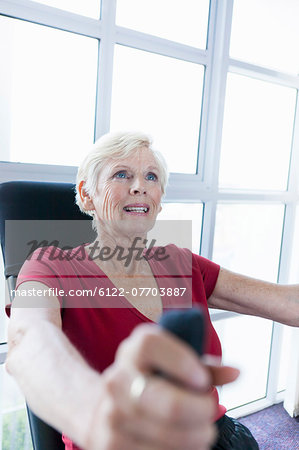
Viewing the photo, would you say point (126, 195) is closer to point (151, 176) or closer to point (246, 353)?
point (151, 176)

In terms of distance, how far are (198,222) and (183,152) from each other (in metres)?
0.40

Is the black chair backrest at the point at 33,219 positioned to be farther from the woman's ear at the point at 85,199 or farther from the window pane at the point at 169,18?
the window pane at the point at 169,18

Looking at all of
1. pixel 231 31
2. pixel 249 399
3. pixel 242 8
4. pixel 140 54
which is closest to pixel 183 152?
pixel 140 54

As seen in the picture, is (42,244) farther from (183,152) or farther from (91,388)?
(183,152)

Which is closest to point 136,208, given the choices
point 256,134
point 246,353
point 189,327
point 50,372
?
point 50,372

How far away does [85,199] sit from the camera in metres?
1.29

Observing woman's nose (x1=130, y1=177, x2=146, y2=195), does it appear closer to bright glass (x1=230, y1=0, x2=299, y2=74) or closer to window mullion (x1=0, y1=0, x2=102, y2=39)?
window mullion (x1=0, y1=0, x2=102, y2=39)

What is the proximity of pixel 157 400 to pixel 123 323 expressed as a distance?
2.28 feet

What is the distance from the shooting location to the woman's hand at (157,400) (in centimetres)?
38

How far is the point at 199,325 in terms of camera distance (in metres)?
0.44

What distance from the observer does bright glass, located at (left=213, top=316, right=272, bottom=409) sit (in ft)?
8.08

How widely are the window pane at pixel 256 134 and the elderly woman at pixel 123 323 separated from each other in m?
1.05

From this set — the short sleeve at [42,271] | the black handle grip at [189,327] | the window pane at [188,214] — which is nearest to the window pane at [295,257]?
the window pane at [188,214]

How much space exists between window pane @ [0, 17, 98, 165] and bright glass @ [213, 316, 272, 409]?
1.44m
